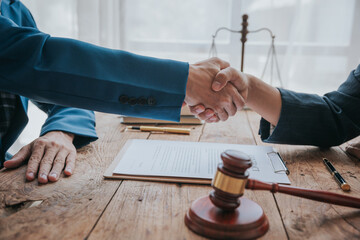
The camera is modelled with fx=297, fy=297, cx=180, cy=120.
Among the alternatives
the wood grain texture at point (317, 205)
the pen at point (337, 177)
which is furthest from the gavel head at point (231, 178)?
the pen at point (337, 177)

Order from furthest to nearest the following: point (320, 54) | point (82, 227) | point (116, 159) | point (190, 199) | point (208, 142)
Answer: point (320, 54), point (208, 142), point (116, 159), point (190, 199), point (82, 227)

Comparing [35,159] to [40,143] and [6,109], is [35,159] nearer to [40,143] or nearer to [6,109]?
[40,143]

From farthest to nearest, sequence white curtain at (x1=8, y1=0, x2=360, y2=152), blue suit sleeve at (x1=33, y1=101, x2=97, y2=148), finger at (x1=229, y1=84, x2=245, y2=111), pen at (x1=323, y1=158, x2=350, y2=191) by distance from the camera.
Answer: white curtain at (x1=8, y1=0, x2=360, y2=152) < finger at (x1=229, y1=84, x2=245, y2=111) < blue suit sleeve at (x1=33, y1=101, x2=97, y2=148) < pen at (x1=323, y1=158, x2=350, y2=191)

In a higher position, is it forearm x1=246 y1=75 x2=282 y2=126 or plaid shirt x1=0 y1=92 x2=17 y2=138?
forearm x1=246 y1=75 x2=282 y2=126

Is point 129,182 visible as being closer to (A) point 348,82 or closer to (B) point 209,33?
(A) point 348,82

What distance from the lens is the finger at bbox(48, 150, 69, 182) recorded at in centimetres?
71

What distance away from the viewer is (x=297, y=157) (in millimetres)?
922

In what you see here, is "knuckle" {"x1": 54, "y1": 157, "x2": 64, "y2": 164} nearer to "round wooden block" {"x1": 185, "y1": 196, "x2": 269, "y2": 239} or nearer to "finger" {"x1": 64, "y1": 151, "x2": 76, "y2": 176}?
"finger" {"x1": 64, "y1": 151, "x2": 76, "y2": 176}

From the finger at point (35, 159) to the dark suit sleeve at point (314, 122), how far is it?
0.70m

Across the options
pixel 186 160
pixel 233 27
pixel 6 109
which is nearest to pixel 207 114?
pixel 186 160

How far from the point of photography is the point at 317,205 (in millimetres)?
621

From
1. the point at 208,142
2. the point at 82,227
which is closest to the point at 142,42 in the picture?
the point at 208,142

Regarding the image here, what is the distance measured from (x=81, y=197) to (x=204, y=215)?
0.91 feet

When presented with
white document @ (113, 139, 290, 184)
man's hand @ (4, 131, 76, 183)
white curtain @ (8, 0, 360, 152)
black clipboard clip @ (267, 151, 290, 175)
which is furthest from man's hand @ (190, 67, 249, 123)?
white curtain @ (8, 0, 360, 152)
